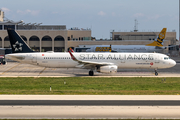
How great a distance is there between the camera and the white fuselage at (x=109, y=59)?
139 ft

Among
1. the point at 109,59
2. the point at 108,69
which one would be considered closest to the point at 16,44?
the point at 109,59

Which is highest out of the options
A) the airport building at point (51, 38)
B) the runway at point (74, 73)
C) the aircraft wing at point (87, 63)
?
the airport building at point (51, 38)

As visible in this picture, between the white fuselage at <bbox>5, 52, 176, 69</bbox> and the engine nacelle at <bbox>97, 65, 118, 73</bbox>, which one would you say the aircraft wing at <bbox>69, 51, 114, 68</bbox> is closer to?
the engine nacelle at <bbox>97, 65, 118, 73</bbox>

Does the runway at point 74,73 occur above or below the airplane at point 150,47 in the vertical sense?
below

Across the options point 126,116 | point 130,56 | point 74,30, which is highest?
point 74,30

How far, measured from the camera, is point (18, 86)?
30.5 m

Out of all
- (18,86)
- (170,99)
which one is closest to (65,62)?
(18,86)

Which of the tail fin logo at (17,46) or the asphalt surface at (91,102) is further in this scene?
the tail fin logo at (17,46)

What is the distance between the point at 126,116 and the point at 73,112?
3.62 metres

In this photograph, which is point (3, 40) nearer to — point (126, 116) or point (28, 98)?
point (28, 98)

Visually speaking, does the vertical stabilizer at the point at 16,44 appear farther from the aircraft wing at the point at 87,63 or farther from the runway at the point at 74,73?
the aircraft wing at the point at 87,63

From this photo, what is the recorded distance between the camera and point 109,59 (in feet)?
139

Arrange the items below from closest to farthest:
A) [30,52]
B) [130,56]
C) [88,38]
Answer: [130,56] → [30,52] → [88,38]

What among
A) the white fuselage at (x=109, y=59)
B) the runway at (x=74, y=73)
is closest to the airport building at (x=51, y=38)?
the runway at (x=74, y=73)
